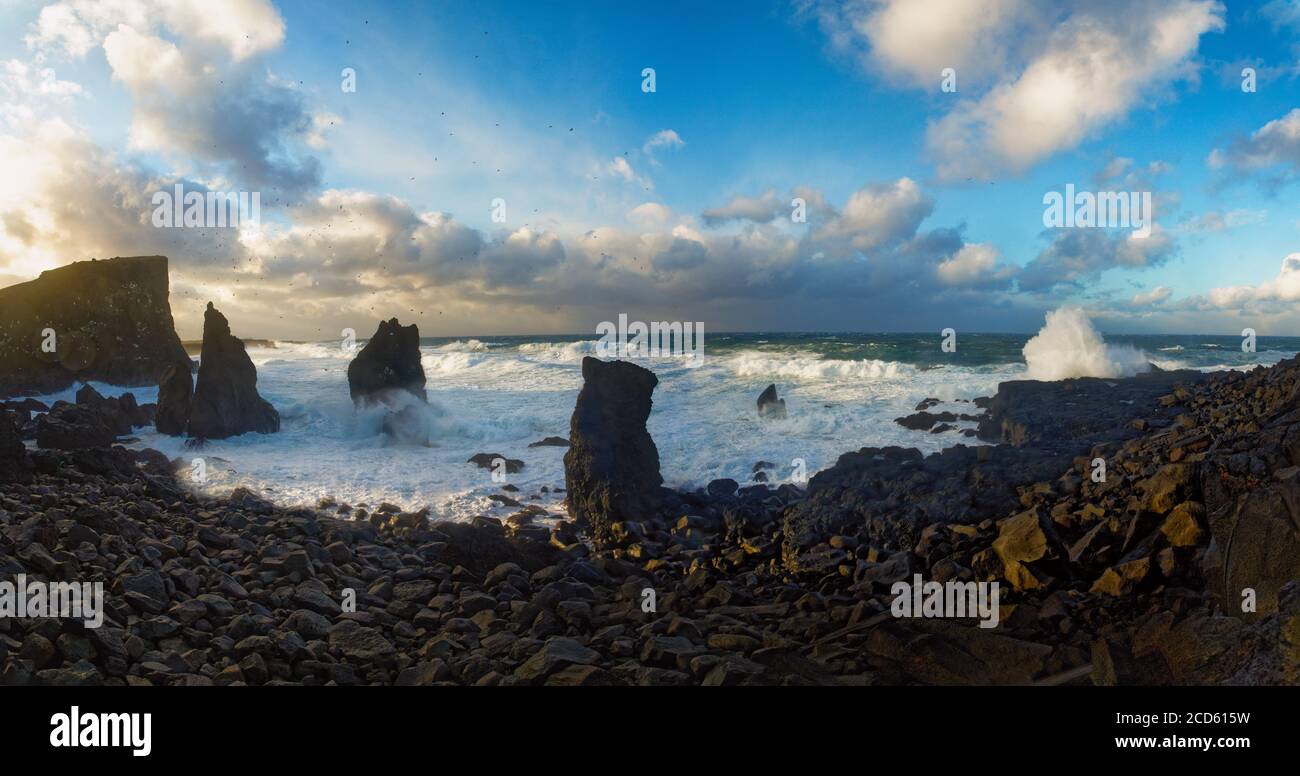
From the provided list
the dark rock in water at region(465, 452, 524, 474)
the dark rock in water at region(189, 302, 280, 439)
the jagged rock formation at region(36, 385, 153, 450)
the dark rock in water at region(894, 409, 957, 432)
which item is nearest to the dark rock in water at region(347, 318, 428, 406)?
the dark rock in water at region(189, 302, 280, 439)

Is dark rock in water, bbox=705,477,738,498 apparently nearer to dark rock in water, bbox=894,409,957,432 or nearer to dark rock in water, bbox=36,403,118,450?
dark rock in water, bbox=894,409,957,432

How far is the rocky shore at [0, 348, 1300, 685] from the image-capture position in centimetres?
505

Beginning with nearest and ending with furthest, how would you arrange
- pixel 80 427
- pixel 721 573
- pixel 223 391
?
pixel 721 573, pixel 80 427, pixel 223 391

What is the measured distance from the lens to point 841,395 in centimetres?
2658

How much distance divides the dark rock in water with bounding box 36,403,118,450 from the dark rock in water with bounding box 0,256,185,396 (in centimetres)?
1096

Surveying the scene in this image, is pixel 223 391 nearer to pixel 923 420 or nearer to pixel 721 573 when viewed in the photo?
pixel 721 573

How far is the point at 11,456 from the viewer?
10281 millimetres

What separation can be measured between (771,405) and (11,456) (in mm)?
19906

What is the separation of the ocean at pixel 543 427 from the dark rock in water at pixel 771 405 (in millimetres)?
449

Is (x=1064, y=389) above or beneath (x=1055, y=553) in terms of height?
above

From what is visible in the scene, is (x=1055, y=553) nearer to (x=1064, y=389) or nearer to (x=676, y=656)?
(x=676, y=656)

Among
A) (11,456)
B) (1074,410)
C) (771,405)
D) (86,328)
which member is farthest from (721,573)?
(86,328)
